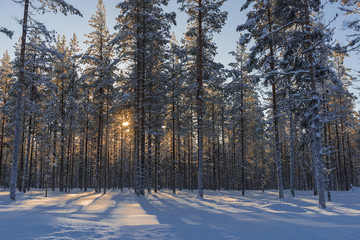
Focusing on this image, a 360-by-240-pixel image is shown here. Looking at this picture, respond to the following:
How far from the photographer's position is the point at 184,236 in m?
5.59

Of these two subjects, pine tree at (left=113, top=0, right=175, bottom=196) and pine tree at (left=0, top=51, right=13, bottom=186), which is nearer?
pine tree at (left=113, top=0, right=175, bottom=196)

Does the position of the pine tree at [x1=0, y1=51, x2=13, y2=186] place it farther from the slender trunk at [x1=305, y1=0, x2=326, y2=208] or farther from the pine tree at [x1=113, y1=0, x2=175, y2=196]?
the slender trunk at [x1=305, y1=0, x2=326, y2=208]

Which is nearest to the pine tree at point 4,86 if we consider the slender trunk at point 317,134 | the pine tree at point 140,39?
the pine tree at point 140,39

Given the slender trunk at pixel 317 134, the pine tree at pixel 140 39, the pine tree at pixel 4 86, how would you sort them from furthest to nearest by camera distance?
the pine tree at pixel 4 86 → the pine tree at pixel 140 39 → the slender trunk at pixel 317 134

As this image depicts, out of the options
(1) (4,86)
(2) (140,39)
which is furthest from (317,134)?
(1) (4,86)

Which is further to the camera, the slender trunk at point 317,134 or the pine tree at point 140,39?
the pine tree at point 140,39

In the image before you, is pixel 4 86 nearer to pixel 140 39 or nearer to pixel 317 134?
pixel 140 39

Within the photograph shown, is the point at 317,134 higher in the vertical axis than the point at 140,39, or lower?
lower

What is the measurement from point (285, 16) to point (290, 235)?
12.8 metres

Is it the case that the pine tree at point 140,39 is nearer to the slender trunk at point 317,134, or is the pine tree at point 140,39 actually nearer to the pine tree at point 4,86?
the slender trunk at point 317,134

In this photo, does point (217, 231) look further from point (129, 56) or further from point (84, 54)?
point (84, 54)

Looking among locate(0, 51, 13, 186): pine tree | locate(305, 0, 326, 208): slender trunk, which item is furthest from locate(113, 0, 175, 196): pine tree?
locate(0, 51, 13, 186): pine tree

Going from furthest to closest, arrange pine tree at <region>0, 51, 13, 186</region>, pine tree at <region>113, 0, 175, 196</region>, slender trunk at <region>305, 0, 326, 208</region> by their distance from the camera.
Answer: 1. pine tree at <region>0, 51, 13, 186</region>
2. pine tree at <region>113, 0, 175, 196</region>
3. slender trunk at <region>305, 0, 326, 208</region>

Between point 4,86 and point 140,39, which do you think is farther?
point 4,86
